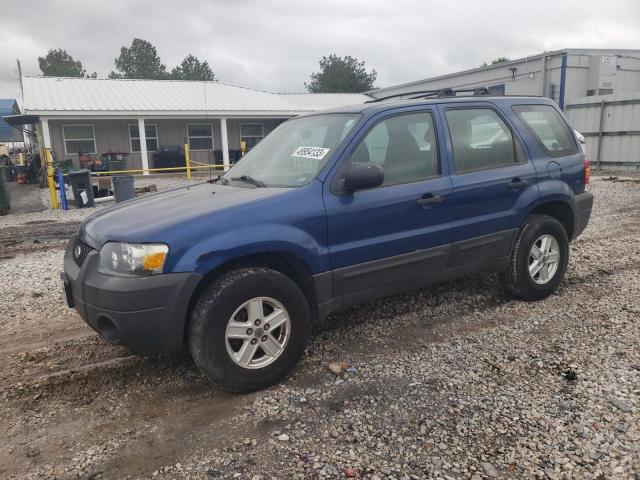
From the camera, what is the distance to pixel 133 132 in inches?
909

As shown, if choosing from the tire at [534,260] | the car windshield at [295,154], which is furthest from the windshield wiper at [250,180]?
the tire at [534,260]

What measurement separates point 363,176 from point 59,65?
82842 millimetres

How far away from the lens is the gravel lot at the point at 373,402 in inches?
99.0

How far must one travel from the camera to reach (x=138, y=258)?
9.45 feet

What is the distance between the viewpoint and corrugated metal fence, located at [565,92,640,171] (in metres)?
16.3

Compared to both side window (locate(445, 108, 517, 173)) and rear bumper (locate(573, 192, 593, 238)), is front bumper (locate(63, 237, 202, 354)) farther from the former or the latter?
rear bumper (locate(573, 192, 593, 238))

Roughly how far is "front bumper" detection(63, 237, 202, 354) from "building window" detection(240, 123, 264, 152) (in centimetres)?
2287

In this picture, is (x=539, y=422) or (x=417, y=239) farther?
(x=417, y=239)

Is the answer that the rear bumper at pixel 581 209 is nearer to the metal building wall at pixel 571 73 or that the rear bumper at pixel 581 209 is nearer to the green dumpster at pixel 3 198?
the green dumpster at pixel 3 198

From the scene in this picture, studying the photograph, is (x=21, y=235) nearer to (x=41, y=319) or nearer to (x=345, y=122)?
(x=41, y=319)

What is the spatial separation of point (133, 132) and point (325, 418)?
22891mm

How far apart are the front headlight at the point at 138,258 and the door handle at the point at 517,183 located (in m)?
2.97

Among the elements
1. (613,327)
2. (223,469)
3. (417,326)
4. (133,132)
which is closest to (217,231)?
(223,469)

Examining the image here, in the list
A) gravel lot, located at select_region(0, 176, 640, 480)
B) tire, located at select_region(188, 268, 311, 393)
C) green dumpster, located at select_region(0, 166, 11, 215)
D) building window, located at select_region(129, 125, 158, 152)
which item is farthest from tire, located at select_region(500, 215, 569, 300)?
building window, located at select_region(129, 125, 158, 152)
